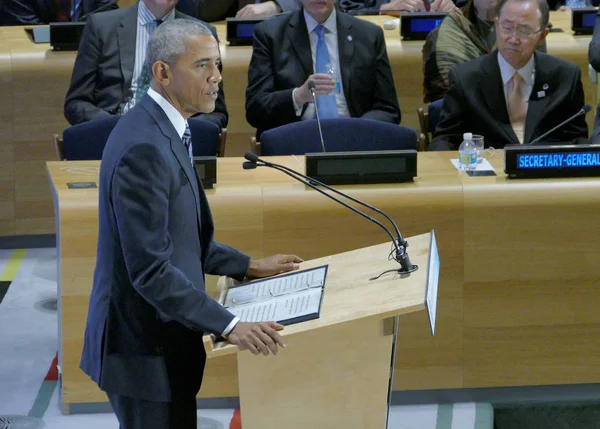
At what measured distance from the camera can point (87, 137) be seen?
4668 mm

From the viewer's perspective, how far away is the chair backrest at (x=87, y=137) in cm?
466

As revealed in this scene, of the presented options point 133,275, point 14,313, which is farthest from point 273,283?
point 14,313

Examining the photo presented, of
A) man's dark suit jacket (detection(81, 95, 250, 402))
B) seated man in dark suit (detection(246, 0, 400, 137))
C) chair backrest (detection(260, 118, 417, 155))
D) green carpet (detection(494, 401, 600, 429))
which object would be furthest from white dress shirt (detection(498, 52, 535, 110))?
man's dark suit jacket (detection(81, 95, 250, 402))

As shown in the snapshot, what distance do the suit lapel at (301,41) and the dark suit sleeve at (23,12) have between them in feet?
7.25

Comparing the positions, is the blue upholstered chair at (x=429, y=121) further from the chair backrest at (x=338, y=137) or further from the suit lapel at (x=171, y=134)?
the suit lapel at (x=171, y=134)

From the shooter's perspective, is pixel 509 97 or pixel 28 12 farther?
pixel 28 12

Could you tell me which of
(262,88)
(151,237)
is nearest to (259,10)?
(262,88)

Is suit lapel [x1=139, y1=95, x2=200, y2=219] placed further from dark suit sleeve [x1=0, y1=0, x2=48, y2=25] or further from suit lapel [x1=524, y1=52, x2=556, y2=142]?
dark suit sleeve [x1=0, y1=0, x2=48, y2=25]

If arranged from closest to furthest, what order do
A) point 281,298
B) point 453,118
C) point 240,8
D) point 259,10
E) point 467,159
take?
1. point 281,298
2. point 467,159
3. point 453,118
4. point 259,10
5. point 240,8

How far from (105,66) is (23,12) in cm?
193

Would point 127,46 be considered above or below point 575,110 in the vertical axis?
above

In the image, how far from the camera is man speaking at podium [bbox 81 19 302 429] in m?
2.46

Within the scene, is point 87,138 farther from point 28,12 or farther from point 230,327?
point 28,12

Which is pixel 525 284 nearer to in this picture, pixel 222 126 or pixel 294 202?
pixel 294 202
